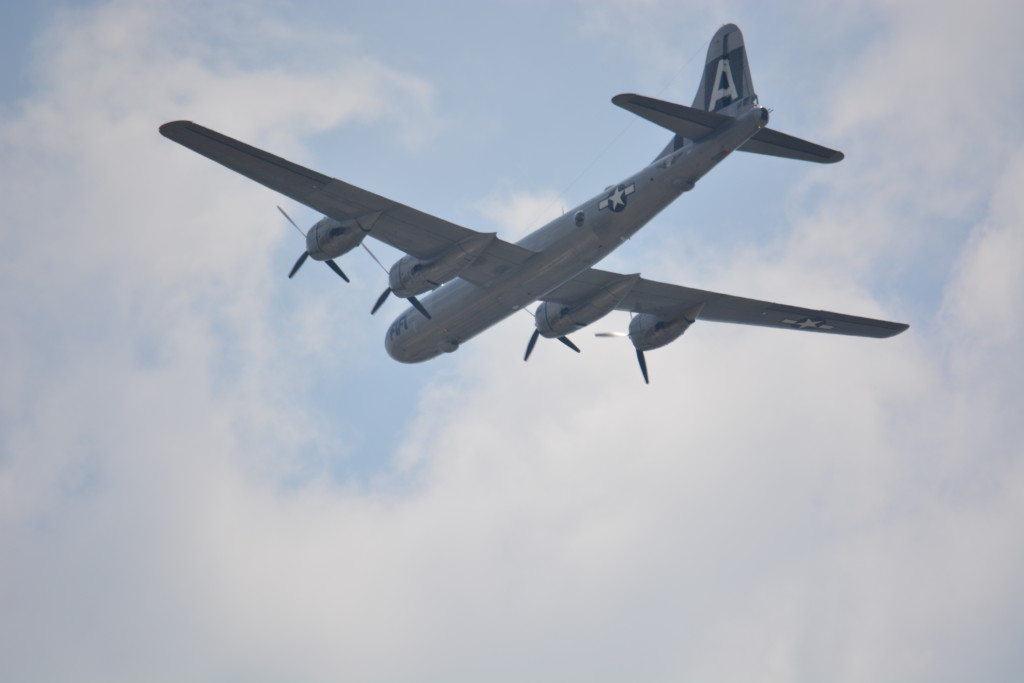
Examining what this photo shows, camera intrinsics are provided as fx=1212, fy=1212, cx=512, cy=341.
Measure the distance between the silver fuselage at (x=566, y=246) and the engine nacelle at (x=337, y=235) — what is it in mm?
4965

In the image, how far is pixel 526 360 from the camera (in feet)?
143

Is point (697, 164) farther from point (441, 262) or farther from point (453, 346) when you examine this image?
point (453, 346)

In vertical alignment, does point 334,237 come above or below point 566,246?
below

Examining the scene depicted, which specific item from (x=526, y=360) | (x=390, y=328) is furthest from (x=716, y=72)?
(x=390, y=328)

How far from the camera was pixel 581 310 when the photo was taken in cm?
4194

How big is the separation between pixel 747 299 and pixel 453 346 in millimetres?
10796

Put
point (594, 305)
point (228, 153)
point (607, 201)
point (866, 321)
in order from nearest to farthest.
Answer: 1. point (228, 153)
2. point (607, 201)
3. point (594, 305)
4. point (866, 321)

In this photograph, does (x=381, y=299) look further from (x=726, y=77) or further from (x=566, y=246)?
(x=726, y=77)

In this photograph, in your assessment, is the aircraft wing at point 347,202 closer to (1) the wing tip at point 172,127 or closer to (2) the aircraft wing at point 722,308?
(1) the wing tip at point 172,127

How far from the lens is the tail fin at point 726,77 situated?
120 feet

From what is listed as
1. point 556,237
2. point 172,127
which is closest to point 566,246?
point 556,237

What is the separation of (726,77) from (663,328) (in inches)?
380

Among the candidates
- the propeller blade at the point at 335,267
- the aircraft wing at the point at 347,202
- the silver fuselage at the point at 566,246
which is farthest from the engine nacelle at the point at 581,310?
the propeller blade at the point at 335,267

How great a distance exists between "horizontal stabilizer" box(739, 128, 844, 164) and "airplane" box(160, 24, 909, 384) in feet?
0.13
